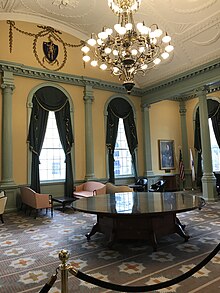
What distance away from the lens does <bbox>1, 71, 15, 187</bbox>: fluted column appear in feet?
23.3

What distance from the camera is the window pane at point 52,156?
802 cm

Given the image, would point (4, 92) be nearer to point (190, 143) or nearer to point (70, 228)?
point (70, 228)

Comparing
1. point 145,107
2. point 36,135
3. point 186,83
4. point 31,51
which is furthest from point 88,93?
point 186,83

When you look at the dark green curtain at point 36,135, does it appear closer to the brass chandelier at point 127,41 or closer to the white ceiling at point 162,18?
the white ceiling at point 162,18

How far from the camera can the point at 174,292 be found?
2510mm

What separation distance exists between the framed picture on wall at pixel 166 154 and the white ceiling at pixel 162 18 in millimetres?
3564

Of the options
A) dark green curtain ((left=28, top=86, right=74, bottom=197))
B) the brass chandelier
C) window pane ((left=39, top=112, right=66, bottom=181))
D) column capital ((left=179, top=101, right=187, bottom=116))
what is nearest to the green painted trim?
dark green curtain ((left=28, top=86, right=74, bottom=197))

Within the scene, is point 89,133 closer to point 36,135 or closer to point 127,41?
point 36,135

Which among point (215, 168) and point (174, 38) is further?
point (215, 168)

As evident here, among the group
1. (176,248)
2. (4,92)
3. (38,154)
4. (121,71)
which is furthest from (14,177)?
(176,248)

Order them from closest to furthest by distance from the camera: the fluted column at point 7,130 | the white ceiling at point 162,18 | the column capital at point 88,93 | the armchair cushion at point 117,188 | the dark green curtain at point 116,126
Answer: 1. the white ceiling at point 162,18
2. the armchair cushion at point 117,188
3. the fluted column at point 7,130
4. the column capital at point 88,93
5. the dark green curtain at point 116,126

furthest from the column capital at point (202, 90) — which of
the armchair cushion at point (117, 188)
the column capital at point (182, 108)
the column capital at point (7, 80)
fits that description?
the column capital at point (7, 80)

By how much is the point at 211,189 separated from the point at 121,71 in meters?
4.88

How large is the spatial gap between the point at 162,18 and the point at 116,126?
390 cm
